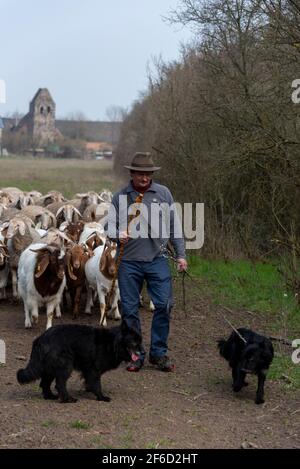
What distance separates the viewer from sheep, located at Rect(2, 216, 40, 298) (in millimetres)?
12797

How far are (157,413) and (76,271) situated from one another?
4.83 metres

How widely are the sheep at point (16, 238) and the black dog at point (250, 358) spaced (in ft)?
18.9

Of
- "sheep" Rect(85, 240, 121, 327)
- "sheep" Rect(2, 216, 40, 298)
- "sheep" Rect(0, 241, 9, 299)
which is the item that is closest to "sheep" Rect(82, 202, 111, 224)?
"sheep" Rect(2, 216, 40, 298)

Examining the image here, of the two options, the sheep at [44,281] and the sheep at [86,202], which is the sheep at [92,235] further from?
the sheep at [86,202]

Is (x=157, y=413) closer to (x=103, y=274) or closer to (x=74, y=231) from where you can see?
(x=103, y=274)

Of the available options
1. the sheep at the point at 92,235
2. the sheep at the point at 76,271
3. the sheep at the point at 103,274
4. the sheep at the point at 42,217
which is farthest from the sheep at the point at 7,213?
the sheep at the point at 103,274

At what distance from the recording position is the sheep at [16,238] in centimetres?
1280

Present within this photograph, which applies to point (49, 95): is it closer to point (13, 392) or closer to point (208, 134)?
point (208, 134)

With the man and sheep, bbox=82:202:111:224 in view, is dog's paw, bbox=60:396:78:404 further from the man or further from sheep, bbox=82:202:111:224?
sheep, bbox=82:202:111:224

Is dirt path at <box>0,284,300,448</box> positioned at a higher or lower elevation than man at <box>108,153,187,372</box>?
lower

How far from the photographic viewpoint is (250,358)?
7.48 meters

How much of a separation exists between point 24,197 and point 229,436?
13.9 m

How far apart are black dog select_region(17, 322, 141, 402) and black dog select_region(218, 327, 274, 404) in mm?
1004
